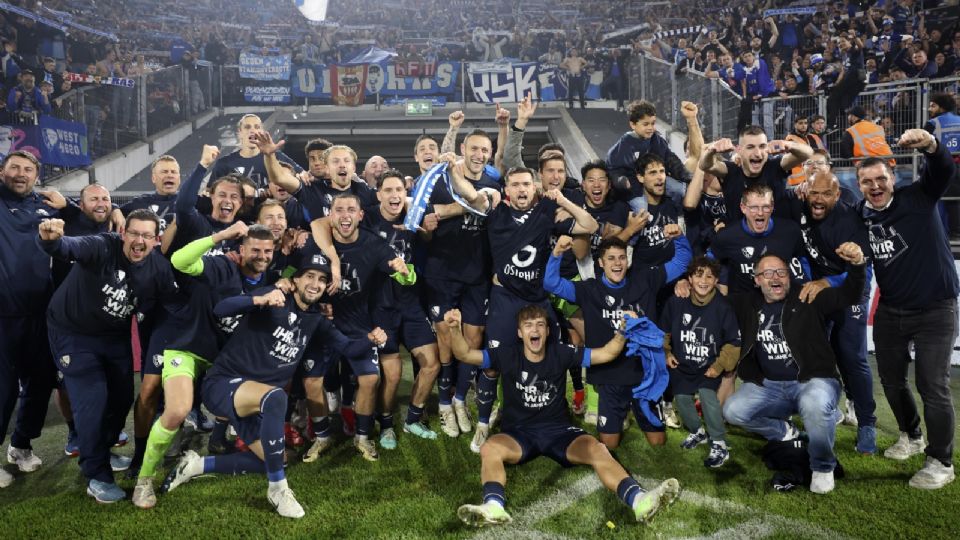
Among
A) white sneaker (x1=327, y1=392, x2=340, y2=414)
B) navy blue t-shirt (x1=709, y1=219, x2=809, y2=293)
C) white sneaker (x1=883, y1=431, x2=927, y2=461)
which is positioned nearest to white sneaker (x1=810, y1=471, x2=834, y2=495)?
white sneaker (x1=883, y1=431, x2=927, y2=461)

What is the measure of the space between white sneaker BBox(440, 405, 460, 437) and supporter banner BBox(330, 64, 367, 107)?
12.9 meters

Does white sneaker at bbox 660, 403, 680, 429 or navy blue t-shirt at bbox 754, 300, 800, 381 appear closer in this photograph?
navy blue t-shirt at bbox 754, 300, 800, 381

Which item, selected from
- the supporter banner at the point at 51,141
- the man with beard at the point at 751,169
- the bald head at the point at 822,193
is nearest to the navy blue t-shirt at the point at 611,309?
the man with beard at the point at 751,169

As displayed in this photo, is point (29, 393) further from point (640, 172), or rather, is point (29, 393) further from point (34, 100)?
point (34, 100)

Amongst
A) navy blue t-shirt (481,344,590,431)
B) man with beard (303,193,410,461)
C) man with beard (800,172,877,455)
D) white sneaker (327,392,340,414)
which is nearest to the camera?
navy blue t-shirt (481,344,590,431)

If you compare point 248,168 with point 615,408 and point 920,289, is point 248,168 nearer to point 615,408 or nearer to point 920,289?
point 615,408

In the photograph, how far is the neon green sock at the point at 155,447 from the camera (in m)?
4.21

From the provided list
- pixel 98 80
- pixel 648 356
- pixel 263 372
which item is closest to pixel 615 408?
pixel 648 356

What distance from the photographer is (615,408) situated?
5.05 metres

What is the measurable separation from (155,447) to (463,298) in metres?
2.50

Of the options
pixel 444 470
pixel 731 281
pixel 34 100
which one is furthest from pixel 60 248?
pixel 34 100

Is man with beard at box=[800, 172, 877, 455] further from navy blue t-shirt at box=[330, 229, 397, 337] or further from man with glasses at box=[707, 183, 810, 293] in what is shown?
navy blue t-shirt at box=[330, 229, 397, 337]

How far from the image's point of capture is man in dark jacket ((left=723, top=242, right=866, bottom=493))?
4.24 metres

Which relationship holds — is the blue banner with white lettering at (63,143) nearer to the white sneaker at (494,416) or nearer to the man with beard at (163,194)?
the man with beard at (163,194)
